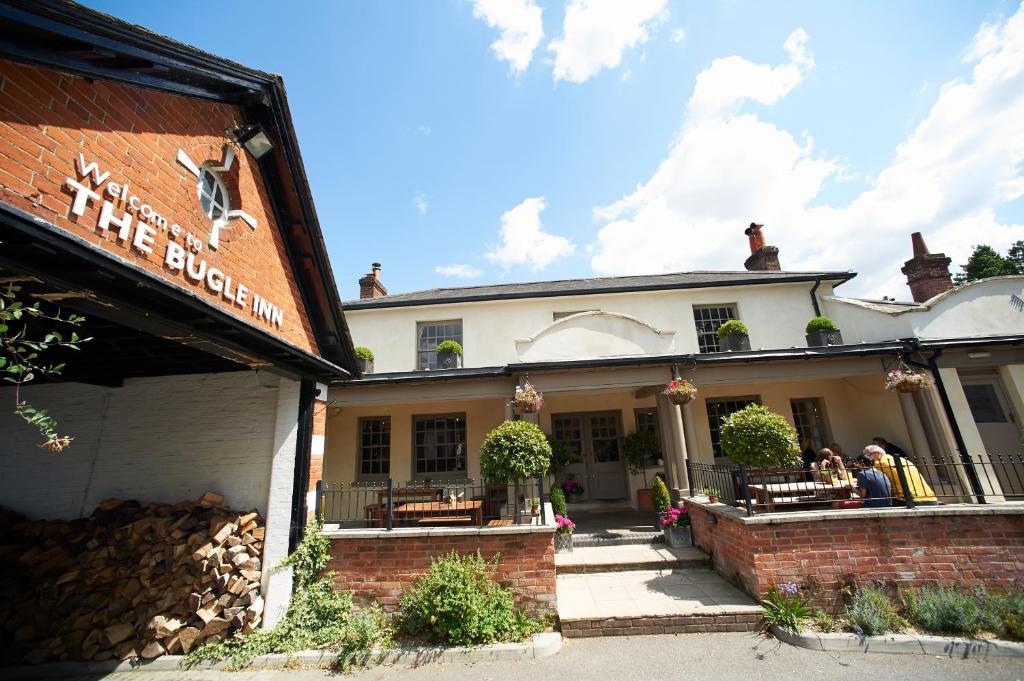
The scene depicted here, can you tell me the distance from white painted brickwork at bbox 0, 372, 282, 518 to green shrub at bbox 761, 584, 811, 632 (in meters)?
6.76

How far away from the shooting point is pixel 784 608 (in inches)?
205

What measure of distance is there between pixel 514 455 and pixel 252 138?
19.5ft

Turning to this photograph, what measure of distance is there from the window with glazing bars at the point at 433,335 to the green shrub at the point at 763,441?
27.4 feet

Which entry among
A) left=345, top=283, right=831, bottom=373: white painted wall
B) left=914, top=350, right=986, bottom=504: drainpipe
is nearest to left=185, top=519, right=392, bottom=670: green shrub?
left=345, top=283, right=831, bottom=373: white painted wall

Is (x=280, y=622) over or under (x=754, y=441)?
under

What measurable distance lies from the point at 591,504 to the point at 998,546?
7.47 m

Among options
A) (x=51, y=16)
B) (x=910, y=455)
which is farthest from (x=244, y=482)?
(x=910, y=455)

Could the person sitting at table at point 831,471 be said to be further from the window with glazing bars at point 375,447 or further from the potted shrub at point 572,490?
the window with glazing bars at point 375,447

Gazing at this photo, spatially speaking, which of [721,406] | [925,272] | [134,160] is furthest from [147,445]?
[925,272]

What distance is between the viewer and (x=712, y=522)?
6.98 m

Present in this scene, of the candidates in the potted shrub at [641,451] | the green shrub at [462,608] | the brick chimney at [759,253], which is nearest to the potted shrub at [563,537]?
the green shrub at [462,608]

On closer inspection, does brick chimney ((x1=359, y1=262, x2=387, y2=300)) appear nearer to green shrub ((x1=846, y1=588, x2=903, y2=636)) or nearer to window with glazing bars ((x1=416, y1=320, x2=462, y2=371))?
window with glazing bars ((x1=416, y1=320, x2=462, y2=371))

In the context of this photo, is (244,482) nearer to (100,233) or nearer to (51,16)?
(100,233)

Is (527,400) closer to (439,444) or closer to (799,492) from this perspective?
(439,444)
